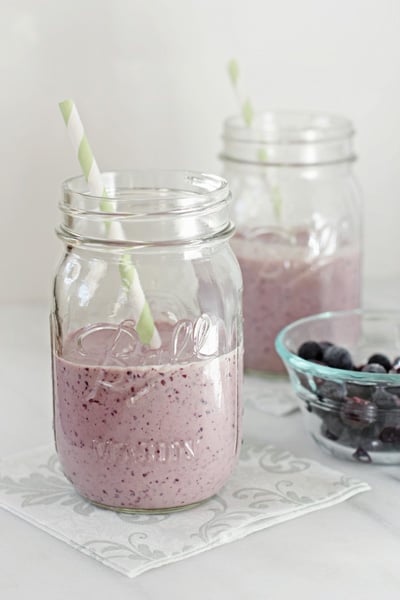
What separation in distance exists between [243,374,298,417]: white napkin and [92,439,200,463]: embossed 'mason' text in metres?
0.31

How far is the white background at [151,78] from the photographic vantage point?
157cm

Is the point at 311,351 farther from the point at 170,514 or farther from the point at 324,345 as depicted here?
the point at 170,514

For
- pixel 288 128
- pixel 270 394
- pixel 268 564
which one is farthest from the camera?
pixel 288 128

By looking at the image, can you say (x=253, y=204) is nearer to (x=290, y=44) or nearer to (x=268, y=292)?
(x=268, y=292)

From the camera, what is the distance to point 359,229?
1458mm

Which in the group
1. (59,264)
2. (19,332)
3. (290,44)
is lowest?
(19,332)

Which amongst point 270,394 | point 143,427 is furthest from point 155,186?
point 270,394

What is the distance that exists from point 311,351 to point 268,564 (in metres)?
0.34

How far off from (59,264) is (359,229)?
56 centimetres

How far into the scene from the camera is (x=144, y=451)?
37.4 inches

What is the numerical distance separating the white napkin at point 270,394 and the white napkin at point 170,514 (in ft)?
0.47

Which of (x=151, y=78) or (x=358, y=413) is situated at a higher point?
(x=151, y=78)

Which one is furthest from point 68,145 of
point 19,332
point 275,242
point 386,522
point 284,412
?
point 386,522

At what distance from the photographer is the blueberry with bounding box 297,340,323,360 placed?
1.19 metres
